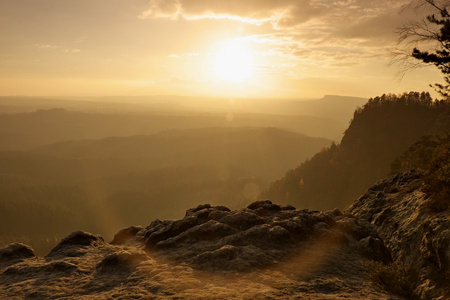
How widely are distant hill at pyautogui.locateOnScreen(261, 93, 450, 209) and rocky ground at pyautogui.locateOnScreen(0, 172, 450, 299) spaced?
90597 millimetres

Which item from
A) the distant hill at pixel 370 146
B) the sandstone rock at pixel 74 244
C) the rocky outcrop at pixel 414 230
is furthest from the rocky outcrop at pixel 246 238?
the distant hill at pixel 370 146

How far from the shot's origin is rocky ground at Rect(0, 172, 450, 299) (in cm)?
1310

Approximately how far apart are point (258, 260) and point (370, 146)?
12529 centimetres

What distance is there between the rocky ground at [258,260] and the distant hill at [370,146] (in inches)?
3567

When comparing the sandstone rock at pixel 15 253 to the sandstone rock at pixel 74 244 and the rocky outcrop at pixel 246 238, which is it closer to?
the sandstone rock at pixel 74 244

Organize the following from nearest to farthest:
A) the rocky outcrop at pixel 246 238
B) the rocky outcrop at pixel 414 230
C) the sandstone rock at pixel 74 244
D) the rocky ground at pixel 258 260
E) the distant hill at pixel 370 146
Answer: the rocky ground at pixel 258 260
the rocky outcrop at pixel 414 230
the rocky outcrop at pixel 246 238
the sandstone rock at pixel 74 244
the distant hill at pixel 370 146

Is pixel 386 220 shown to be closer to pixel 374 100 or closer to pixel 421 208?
pixel 421 208

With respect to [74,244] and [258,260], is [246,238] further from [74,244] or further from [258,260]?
[74,244]

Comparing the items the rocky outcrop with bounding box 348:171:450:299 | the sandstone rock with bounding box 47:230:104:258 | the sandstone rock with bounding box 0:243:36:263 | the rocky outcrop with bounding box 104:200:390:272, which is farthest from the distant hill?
the sandstone rock with bounding box 0:243:36:263

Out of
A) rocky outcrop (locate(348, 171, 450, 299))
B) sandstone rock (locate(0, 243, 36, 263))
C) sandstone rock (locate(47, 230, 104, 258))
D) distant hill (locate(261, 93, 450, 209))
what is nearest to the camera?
rocky outcrop (locate(348, 171, 450, 299))

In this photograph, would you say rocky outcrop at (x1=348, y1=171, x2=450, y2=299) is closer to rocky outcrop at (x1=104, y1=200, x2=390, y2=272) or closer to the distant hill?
rocky outcrop at (x1=104, y1=200, x2=390, y2=272)

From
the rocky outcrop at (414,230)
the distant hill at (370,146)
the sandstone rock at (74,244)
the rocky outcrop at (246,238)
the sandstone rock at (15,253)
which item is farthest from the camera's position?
the distant hill at (370,146)

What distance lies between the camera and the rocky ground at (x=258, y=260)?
1310 cm

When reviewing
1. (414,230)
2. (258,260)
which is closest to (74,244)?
(258,260)
